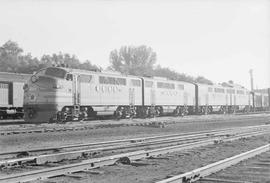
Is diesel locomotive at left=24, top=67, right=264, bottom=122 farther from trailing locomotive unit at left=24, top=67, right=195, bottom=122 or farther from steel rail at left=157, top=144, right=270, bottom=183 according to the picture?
steel rail at left=157, top=144, right=270, bottom=183

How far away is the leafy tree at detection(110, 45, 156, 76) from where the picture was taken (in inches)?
2943

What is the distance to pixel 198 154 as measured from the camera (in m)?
10.6

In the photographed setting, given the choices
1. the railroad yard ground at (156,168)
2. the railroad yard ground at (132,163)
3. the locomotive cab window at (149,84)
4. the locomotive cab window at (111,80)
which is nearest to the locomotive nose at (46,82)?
the locomotive cab window at (111,80)

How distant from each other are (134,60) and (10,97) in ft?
177

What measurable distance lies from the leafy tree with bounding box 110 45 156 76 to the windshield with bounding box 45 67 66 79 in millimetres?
47907

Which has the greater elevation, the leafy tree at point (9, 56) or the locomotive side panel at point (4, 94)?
the leafy tree at point (9, 56)

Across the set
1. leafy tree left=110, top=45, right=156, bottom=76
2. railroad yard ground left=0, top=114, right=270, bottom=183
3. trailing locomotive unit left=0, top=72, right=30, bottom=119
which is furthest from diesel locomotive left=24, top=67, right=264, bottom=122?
leafy tree left=110, top=45, right=156, bottom=76

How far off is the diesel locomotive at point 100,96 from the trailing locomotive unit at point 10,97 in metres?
5.20

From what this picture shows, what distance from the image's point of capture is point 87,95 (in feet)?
75.2

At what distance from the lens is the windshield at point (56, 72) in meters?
21.7

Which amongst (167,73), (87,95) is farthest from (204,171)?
(167,73)

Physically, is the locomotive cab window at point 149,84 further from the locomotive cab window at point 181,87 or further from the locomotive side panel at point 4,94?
the locomotive side panel at point 4,94

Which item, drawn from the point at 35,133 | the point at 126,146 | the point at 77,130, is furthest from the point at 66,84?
the point at 126,146

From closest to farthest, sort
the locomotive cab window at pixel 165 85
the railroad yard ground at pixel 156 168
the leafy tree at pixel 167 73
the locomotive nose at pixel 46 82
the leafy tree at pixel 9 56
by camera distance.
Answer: the railroad yard ground at pixel 156 168 → the locomotive nose at pixel 46 82 → the locomotive cab window at pixel 165 85 → the leafy tree at pixel 9 56 → the leafy tree at pixel 167 73
